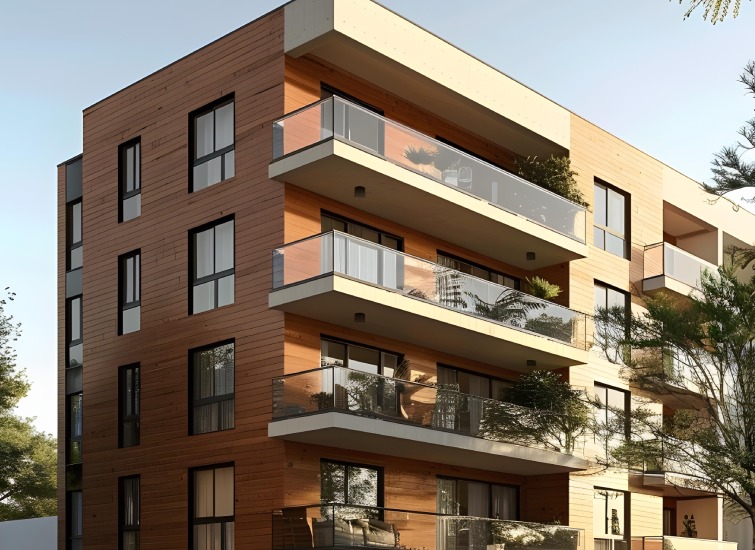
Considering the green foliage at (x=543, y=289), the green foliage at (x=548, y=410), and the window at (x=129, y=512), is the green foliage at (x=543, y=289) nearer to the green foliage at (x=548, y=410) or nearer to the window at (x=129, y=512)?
the green foliage at (x=548, y=410)

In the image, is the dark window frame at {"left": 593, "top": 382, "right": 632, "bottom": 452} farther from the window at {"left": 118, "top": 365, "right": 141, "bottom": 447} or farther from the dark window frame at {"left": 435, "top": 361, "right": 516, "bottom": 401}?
the window at {"left": 118, "top": 365, "right": 141, "bottom": 447}

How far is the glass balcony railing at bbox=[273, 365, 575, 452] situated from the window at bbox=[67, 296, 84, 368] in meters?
9.16

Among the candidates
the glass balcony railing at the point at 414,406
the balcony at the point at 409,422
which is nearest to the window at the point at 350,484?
the balcony at the point at 409,422

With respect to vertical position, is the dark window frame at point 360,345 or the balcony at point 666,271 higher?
the balcony at point 666,271

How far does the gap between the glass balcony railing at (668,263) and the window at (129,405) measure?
1580cm

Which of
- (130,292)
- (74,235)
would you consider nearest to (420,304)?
(130,292)

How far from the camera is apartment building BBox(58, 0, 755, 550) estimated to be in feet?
81.1

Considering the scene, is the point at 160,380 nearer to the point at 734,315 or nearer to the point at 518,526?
the point at 518,526

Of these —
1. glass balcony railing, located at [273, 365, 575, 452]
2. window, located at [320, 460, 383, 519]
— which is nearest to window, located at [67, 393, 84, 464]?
window, located at [320, 460, 383, 519]

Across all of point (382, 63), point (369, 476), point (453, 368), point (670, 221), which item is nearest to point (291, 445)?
point (369, 476)

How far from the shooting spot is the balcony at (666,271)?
35.3 m

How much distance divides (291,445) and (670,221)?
1994 cm

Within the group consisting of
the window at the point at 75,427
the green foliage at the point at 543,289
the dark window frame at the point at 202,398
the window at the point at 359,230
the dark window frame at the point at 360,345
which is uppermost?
the window at the point at 359,230

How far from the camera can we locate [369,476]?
26.3 metres
